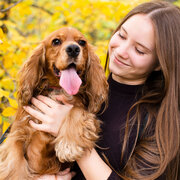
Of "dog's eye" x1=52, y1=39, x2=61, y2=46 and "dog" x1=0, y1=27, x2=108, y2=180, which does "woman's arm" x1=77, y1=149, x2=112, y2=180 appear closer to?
"dog" x1=0, y1=27, x2=108, y2=180

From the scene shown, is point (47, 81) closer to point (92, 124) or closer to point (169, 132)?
point (92, 124)

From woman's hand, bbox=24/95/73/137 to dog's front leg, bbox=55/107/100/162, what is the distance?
0.05 metres

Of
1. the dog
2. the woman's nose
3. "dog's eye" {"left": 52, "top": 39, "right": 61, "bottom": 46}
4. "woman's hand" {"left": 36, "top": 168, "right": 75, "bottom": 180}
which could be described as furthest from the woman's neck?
"woman's hand" {"left": 36, "top": 168, "right": 75, "bottom": 180}

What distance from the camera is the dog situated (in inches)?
81.5

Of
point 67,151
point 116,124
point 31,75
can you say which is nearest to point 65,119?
point 67,151

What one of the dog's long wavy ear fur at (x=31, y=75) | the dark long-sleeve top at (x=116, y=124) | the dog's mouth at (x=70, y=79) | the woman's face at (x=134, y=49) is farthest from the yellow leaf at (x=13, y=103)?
the woman's face at (x=134, y=49)

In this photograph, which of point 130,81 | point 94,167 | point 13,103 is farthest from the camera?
point 130,81

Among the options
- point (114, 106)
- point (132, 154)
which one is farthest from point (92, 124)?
point (132, 154)

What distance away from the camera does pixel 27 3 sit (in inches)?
127

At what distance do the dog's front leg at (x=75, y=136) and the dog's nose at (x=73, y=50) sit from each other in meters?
0.45

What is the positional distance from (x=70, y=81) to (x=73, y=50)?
26 centimetres

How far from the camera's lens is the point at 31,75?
91.0 inches

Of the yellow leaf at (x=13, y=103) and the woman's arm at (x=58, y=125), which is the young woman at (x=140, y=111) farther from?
the yellow leaf at (x=13, y=103)

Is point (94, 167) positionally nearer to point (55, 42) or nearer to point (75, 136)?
point (75, 136)
